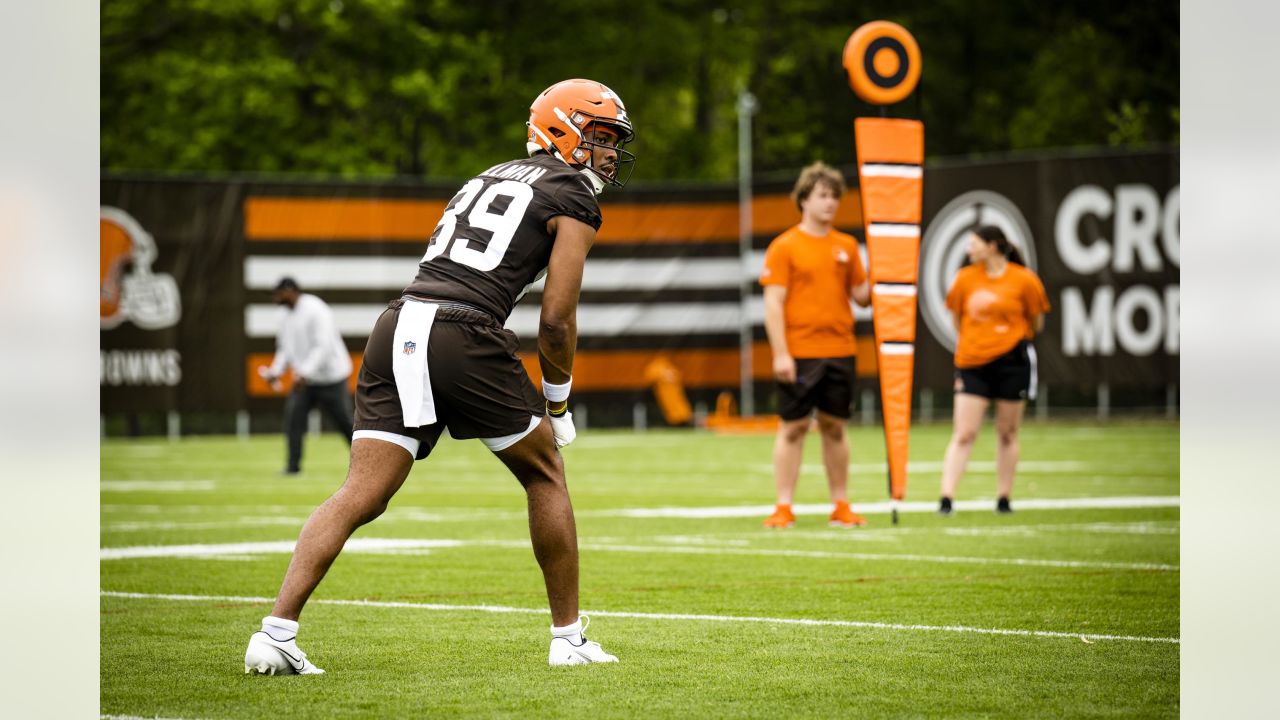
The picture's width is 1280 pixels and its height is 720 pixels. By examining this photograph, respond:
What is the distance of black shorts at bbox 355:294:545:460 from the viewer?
5621 millimetres

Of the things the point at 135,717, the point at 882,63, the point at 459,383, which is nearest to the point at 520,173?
the point at 459,383

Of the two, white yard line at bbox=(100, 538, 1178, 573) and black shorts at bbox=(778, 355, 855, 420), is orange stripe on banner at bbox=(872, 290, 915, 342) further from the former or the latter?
white yard line at bbox=(100, 538, 1178, 573)

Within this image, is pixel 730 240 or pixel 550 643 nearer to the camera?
pixel 550 643

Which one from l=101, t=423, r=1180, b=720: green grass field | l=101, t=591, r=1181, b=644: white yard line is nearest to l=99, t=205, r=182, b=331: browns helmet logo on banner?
l=101, t=423, r=1180, b=720: green grass field

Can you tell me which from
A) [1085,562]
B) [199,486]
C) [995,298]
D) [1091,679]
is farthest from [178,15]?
[1091,679]

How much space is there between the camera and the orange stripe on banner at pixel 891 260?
11.8 metres

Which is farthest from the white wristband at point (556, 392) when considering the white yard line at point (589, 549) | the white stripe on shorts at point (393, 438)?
the white yard line at point (589, 549)

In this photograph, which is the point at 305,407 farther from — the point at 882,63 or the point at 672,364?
the point at 672,364

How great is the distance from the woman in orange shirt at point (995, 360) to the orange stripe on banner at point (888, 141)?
40.2 inches

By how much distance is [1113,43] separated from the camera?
126 ft

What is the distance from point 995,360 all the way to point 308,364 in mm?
8065

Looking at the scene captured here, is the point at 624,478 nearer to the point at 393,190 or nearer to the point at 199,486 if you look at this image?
the point at 199,486

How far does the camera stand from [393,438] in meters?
5.65
